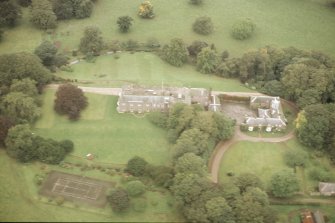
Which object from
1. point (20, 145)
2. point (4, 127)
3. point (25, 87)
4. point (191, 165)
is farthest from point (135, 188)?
point (25, 87)

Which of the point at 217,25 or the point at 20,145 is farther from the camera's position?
the point at 217,25

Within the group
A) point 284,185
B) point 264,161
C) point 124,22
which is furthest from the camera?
point 124,22

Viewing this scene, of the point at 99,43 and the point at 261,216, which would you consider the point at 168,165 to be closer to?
the point at 261,216

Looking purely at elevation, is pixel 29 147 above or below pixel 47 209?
above

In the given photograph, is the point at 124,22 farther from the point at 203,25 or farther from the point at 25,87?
the point at 25,87

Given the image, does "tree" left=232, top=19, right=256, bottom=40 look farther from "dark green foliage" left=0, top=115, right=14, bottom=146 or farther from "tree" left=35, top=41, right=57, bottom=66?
"dark green foliage" left=0, top=115, right=14, bottom=146
